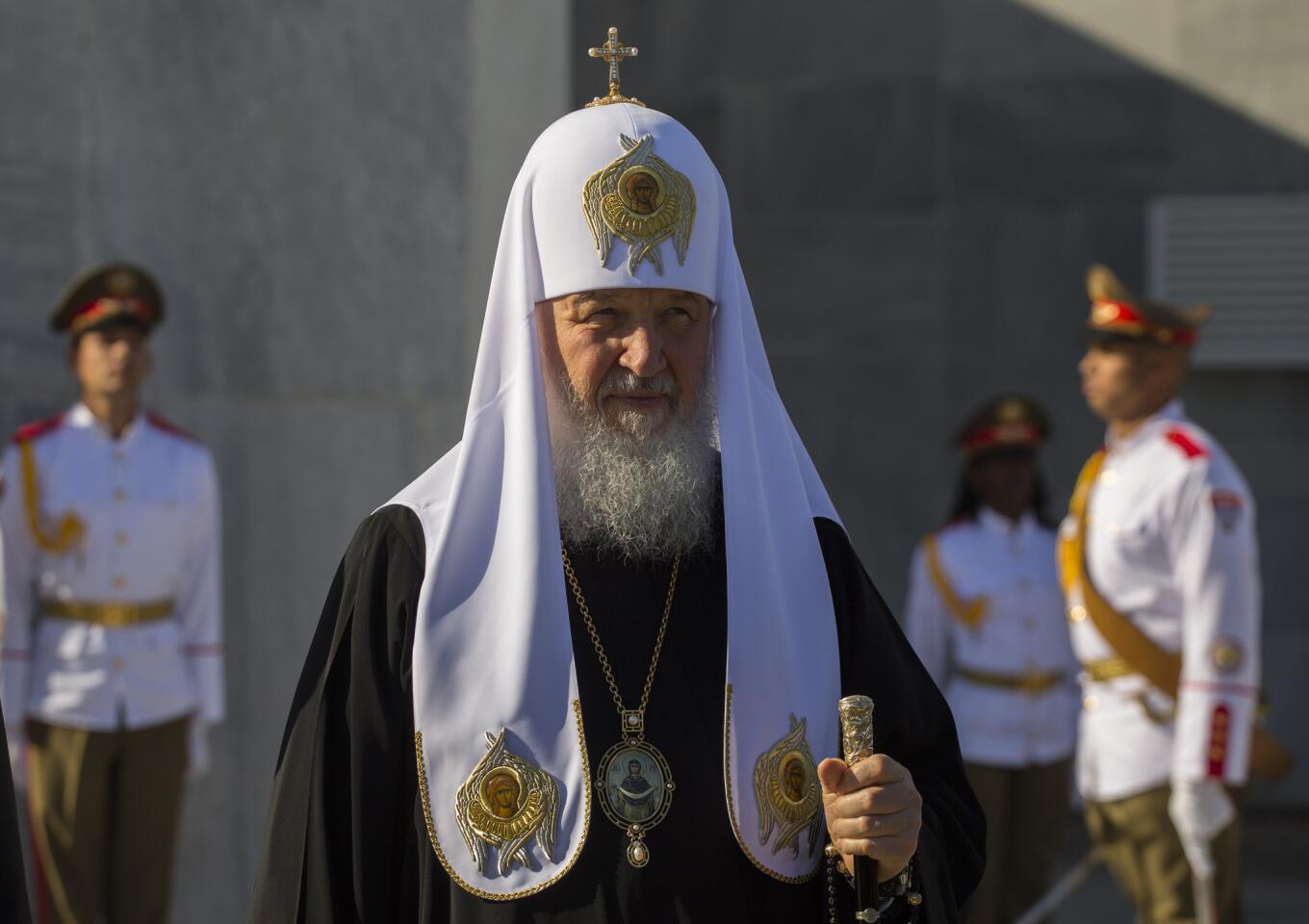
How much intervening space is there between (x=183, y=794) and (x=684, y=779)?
479 cm

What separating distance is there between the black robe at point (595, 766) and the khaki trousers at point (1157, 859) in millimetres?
3415

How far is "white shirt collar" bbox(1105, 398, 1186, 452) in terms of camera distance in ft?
22.5

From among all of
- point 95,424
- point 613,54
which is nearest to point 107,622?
point 95,424

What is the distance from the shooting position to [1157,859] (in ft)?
21.5

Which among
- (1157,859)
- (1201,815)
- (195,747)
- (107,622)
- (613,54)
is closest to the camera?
(613,54)

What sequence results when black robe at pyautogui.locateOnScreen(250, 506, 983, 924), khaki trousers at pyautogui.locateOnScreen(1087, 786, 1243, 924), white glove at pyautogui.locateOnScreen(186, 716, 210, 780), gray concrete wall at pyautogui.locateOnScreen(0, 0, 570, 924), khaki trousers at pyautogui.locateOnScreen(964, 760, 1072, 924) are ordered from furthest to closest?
khaki trousers at pyautogui.locateOnScreen(964, 760, 1072, 924)
gray concrete wall at pyautogui.locateOnScreen(0, 0, 570, 924)
white glove at pyautogui.locateOnScreen(186, 716, 210, 780)
khaki trousers at pyautogui.locateOnScreen(1087, 786, 1243, 924)
black robe at pyautogui.locateOnScreen(250, 506, 983, 924)

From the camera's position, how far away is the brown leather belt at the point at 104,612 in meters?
7.07

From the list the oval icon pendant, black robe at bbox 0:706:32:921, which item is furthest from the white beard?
black robe at bbox 0:706:32:921

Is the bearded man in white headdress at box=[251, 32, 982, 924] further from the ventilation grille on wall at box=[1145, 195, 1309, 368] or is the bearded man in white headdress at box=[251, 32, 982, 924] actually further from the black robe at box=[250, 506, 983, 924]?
the ventilation grille on wall at box=[1145, 195, 1309, 368]

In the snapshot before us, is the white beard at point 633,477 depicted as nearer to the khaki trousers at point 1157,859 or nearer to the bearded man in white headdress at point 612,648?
the bearded man in white headdress at point 612,648

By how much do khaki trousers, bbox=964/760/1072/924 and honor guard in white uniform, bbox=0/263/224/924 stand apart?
3155 mm

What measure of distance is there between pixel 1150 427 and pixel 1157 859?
141 centimetres

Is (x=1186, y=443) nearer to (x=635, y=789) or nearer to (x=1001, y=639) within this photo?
(x=1001, y=639)

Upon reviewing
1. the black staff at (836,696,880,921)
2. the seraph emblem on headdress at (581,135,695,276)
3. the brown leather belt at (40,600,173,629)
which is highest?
the seraph emblem on headdress at (581,135,695,276)
